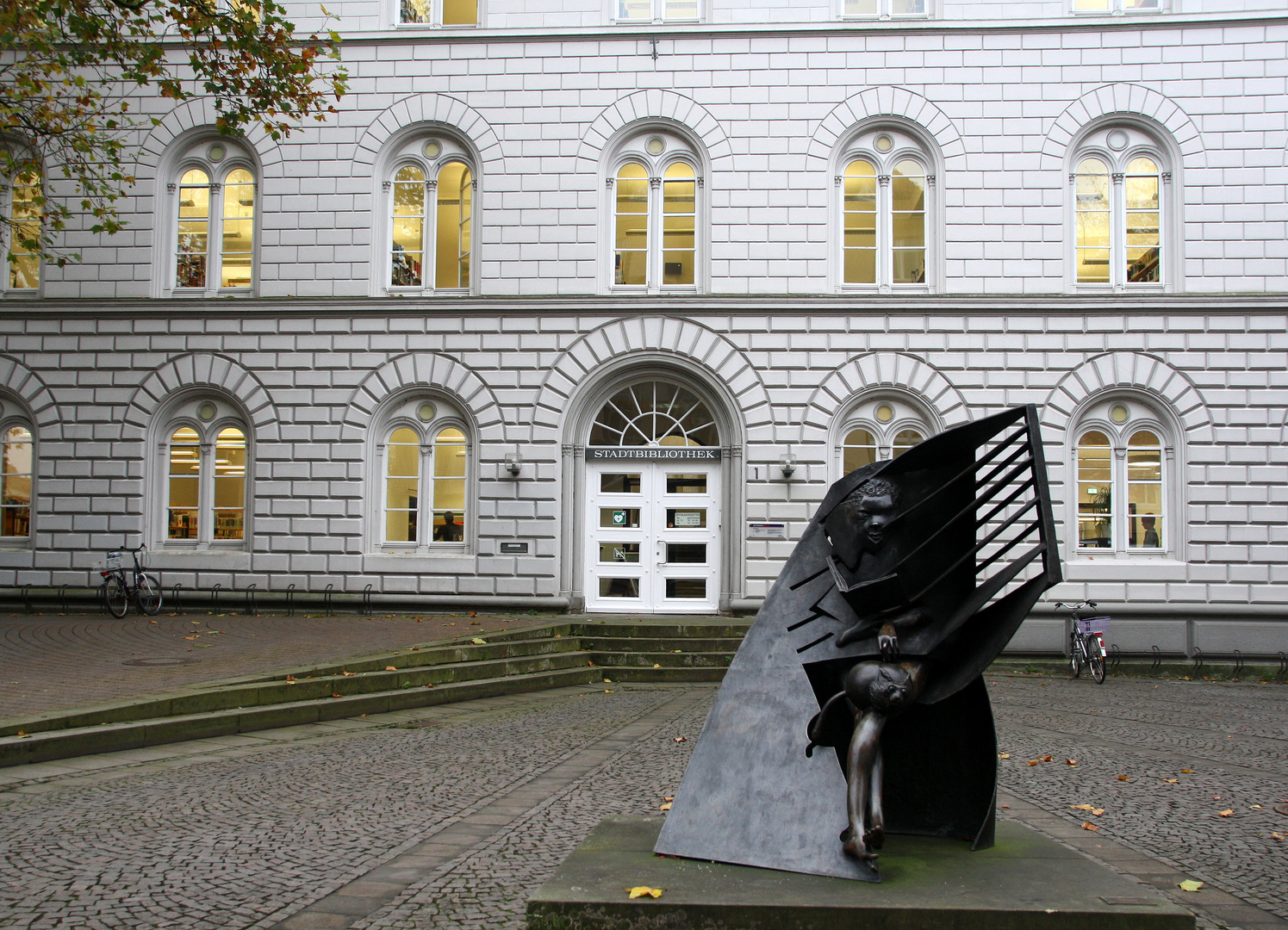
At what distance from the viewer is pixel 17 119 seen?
500 inches

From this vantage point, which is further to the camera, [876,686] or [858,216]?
[858,216]

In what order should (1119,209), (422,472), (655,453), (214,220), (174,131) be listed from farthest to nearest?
(214,220) < (174,131) < (422,472) < (655,453) < (1119,209)

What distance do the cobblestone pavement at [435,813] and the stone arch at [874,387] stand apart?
23.5 feet

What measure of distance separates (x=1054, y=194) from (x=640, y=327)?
25.1 feet

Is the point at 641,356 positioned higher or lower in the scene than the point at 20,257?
lower

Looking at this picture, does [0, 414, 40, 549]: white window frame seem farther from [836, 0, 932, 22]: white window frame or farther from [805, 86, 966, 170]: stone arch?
[836, 0, 932, 22]: white window frame

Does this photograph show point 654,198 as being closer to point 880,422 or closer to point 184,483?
point 880,422

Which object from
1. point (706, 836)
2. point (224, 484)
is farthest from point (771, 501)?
point (706, 836)

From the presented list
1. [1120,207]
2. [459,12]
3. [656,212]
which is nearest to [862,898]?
[656,212]

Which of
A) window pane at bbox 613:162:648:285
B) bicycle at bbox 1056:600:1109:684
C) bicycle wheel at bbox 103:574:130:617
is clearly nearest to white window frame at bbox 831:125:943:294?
window pane at bbox 613:162:648:285

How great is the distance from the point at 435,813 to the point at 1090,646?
12.1 m

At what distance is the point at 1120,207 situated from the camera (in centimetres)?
1727

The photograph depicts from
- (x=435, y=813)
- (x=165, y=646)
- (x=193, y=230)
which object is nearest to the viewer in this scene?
(x=435, y=813)

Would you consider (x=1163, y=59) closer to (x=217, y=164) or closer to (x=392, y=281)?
(x=392, y=281)
